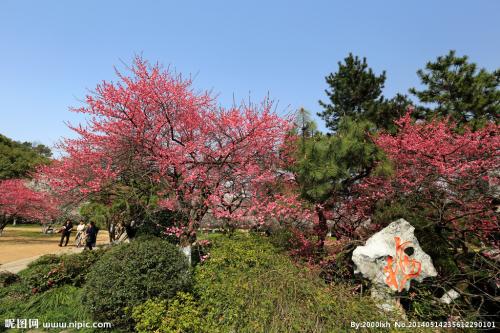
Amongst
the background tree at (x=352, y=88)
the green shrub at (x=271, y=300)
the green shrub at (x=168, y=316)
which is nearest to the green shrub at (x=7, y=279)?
the green shrub at (x=168, y=316)

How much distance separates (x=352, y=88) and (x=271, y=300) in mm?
17174

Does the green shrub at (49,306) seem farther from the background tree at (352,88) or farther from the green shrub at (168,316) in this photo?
the background tree at (352,88)

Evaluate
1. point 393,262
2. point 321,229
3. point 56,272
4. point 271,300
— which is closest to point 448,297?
point 393,262

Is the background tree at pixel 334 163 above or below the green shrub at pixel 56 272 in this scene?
above

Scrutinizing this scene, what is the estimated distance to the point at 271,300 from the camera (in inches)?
168

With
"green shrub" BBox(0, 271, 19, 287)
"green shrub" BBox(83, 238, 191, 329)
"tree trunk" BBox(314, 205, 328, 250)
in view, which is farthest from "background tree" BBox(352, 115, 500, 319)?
"green shrub" BBox(0, 271, 19, 287)

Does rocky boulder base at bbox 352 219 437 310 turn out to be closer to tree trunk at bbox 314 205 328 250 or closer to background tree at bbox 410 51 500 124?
tree trunk at bbox 314 205 328 250

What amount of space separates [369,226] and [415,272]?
7.03ft

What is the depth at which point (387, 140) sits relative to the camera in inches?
310

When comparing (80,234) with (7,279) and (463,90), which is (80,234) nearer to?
(7,279)

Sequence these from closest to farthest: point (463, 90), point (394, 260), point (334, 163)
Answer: point (394, 260), point (334, 163), point (463, 90)

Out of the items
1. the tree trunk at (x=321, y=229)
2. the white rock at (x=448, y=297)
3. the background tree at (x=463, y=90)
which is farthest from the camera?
the background tree at (x=463, y=90)

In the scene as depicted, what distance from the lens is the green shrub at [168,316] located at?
435cm

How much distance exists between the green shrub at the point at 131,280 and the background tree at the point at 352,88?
14789mm
